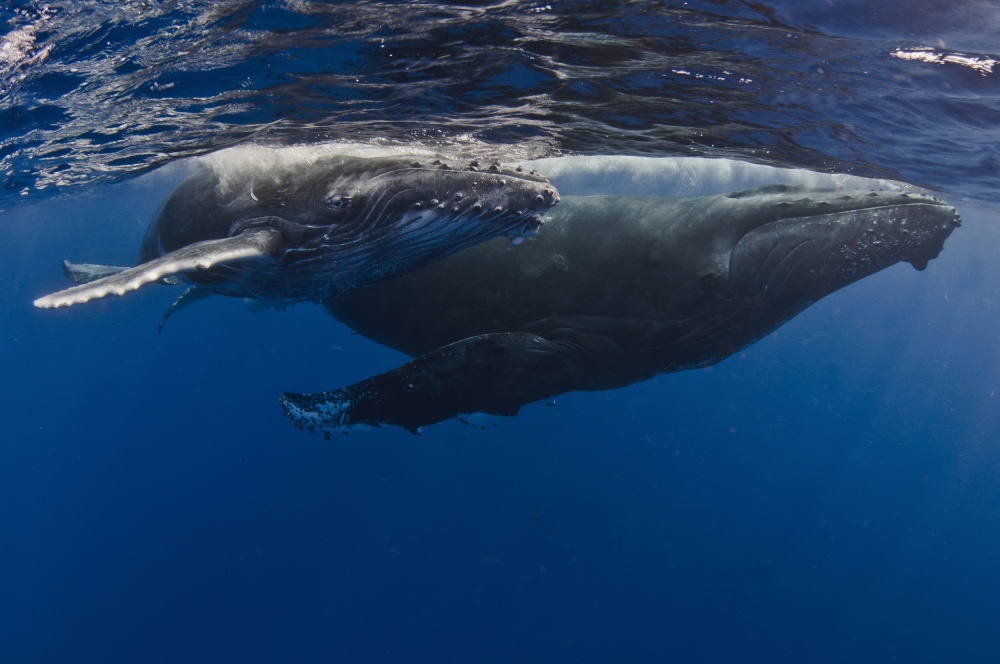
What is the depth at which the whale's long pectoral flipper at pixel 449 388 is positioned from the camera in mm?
5215

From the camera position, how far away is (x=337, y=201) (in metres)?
4.88

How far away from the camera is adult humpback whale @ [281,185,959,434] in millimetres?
6074

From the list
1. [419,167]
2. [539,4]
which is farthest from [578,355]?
[539,4]

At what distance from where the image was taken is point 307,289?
244 inches

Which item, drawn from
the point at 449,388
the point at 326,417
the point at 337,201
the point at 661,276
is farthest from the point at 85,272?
the point at 661,276

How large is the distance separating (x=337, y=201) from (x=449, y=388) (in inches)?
72.9

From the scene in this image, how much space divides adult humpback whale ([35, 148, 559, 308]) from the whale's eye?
→ 1 centimetres

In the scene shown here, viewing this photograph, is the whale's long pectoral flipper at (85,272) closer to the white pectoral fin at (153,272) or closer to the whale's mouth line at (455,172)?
the white pectoral fin at (153,272)

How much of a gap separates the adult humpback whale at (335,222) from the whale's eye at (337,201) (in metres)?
0.01

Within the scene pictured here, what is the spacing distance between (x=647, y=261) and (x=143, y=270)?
4.68 meters

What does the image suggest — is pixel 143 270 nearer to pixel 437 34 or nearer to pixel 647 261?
pixel 647 261

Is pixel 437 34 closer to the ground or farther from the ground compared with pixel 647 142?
farther from the ground

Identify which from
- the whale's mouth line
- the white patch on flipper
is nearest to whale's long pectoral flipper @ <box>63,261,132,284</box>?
the white patch on flipper

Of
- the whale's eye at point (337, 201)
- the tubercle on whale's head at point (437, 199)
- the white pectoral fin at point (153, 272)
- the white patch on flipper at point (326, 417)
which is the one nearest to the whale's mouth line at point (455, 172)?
the tubercle on whale's head at point (437, 199)
